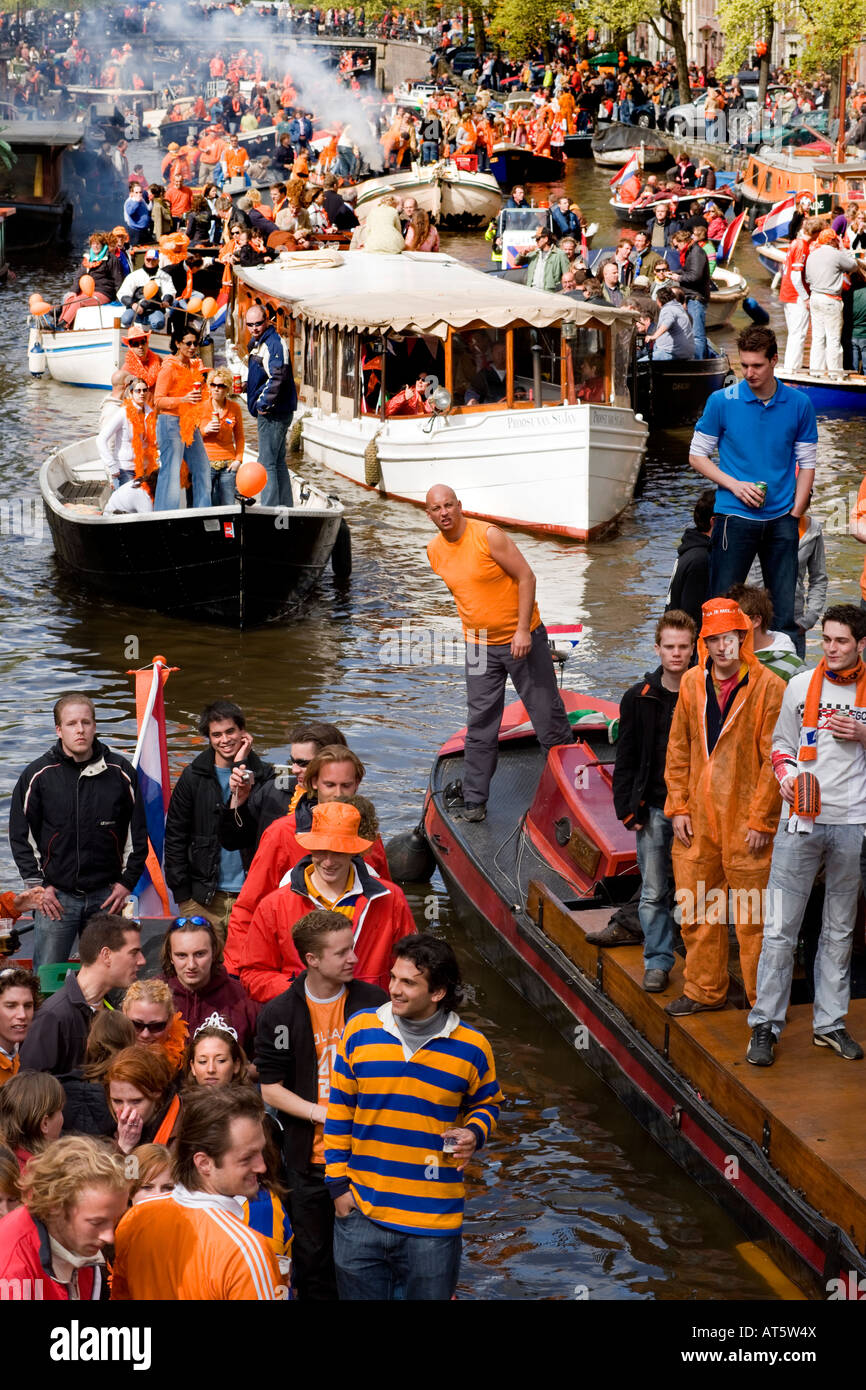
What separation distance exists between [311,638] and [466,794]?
5.99 metres

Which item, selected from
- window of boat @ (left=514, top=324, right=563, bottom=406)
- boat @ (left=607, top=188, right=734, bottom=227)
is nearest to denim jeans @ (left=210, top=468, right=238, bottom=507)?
window of boat @ (left=514, top=324, right=563, bottom=406)

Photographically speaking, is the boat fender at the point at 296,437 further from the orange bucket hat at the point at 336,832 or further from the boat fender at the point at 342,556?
the orange bucket hat at the point at 336,832

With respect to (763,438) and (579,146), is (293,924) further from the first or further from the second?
(579,146)

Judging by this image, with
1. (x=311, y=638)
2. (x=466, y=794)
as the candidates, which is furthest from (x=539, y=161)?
(x=466, y=794)

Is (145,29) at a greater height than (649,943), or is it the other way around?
(145,29)

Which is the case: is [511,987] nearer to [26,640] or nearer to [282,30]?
[26,640]

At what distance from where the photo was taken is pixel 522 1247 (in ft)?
25.2

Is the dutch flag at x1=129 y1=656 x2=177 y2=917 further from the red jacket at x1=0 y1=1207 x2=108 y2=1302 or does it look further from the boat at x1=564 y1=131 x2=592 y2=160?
the boat at x1=564 y1=131 x2=592 y2=160

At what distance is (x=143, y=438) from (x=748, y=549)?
7.08 m

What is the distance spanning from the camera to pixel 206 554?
631 inches

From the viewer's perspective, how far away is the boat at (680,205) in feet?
113

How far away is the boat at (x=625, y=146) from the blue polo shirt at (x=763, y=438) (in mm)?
40479

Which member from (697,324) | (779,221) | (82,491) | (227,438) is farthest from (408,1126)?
(779,221)

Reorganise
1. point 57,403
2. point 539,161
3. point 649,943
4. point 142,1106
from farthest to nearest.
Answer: point 539,161, point 57,403, point 649,943, point 142,1106
